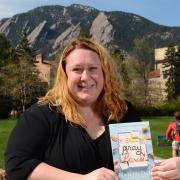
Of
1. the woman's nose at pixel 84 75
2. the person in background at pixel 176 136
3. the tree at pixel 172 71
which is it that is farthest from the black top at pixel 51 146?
the tree at pixel 172 71

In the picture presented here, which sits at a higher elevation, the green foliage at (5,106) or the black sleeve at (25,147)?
the black sleeve at (25,147)

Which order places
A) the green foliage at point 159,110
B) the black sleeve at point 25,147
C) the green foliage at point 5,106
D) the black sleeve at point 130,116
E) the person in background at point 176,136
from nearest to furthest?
the black sleeve at point 25,147
the black sleeve at point 130,116
the person in background at point 176,136
the green foliage at point 5,106
the green foliage at point 159,110

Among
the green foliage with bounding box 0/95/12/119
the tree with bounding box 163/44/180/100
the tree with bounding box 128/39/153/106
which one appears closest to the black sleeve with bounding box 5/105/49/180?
the green foliage with bounding box 0/95/12/119

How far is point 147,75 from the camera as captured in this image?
254 ft

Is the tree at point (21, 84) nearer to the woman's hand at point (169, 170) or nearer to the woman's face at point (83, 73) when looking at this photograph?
the woman's face at point (83, 73)

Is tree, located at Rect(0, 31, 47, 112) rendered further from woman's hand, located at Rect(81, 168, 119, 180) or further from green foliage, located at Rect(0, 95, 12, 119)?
woman's hand, located at Rect(81, 168, 119, 180)

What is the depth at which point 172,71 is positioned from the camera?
85.4 meters

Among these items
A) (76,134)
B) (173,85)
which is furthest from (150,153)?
(173,85)

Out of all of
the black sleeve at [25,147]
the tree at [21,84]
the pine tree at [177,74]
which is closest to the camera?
the black sleeve at [25,147]

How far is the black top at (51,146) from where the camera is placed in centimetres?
272

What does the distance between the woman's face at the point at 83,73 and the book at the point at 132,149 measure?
28 cm

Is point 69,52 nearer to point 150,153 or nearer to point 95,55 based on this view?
point 95,55

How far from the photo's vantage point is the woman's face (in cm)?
288

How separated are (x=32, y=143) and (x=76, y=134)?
0.26m
